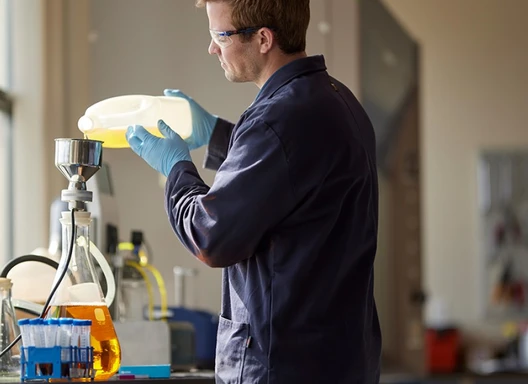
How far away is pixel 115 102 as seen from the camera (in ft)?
6.42

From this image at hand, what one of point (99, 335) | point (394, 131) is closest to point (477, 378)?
point (394, 131)

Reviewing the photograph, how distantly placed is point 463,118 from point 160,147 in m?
5.70

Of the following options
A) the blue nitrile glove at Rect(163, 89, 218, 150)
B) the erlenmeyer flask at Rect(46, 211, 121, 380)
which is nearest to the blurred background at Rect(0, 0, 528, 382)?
the blue nitrile glove at Rect(163, 89, 218, 150)

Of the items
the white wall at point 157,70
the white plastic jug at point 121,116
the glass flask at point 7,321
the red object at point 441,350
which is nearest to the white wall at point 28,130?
the white wall at point 157,70

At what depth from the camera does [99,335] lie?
159 cm

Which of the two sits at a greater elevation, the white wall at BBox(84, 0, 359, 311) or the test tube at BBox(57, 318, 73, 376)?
the white wall at BBox(84, 0, 359, 311)

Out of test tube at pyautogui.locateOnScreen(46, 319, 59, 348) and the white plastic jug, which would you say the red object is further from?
test tube at pyautogui.locateOnScreen(46, 319, 59, 348)

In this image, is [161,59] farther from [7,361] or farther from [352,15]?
[7,361]

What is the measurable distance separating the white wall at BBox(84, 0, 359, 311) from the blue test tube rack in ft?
6.31

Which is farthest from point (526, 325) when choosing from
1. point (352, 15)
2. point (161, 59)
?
point (161, 59)

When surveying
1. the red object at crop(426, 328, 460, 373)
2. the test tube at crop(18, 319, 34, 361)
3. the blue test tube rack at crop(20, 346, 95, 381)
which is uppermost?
the test tube at crop(18, 319, 34, 361)

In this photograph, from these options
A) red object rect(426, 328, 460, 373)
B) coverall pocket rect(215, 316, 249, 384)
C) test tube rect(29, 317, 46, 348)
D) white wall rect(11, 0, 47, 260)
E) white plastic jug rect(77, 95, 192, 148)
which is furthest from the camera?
red object rect(426, 328, 460, 373)

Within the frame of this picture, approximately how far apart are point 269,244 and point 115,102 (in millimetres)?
535

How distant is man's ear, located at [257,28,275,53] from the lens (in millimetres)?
1721
